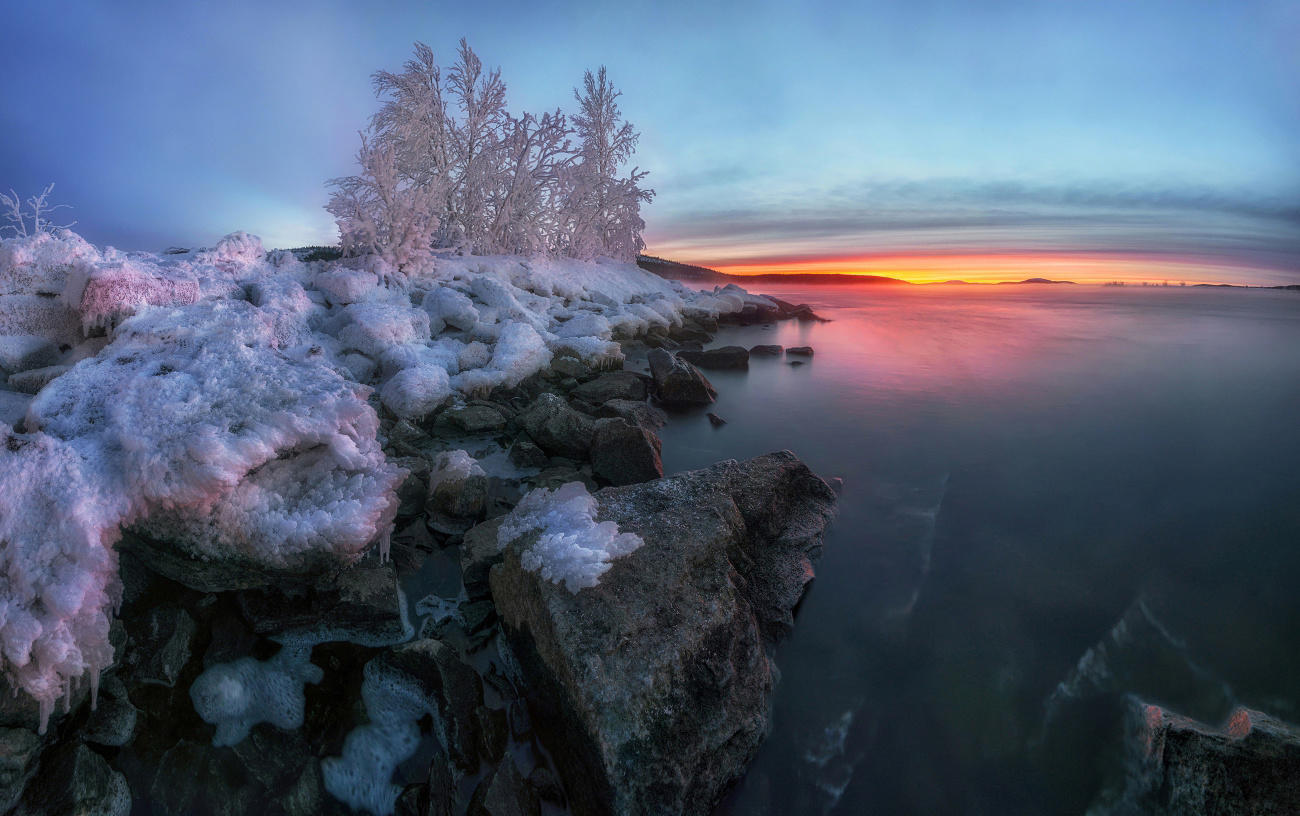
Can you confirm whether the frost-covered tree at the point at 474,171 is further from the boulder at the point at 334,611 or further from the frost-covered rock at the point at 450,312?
the boulder at the point at 334,611

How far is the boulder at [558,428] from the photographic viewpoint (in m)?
5.45

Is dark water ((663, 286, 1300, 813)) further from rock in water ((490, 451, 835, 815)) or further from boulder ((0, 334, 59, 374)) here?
boulder ((0, 334, 59, 374))

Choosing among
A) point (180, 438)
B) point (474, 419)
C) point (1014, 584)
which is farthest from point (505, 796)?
point (474, 419)

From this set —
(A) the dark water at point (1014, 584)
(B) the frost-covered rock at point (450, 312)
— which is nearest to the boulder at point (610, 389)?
(A) the dark water at point (1014, 584)

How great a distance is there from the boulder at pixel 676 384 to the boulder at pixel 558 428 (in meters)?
2.55

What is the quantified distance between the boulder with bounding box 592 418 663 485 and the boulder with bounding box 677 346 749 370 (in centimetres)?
615

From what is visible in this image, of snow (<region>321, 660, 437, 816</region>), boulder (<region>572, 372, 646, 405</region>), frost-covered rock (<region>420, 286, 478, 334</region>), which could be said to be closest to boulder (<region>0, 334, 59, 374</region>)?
frost-covered rock (<region>420, 286, 478, 334</region>)

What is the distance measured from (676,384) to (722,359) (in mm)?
3405

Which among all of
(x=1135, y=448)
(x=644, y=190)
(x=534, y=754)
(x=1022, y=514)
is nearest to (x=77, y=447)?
(x=534, y=754)

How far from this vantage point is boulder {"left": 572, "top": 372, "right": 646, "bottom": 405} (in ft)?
24.1

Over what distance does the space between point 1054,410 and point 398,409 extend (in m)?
9.82

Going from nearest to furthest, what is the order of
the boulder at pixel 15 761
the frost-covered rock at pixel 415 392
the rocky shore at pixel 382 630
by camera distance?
the boulder at pixel 15 761 → the rocky shore at pixel 382 630 → the frost-covered rock at pixel 415 392

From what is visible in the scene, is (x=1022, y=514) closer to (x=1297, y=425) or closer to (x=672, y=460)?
(x=672, y=460)

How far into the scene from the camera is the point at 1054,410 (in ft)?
28.6
